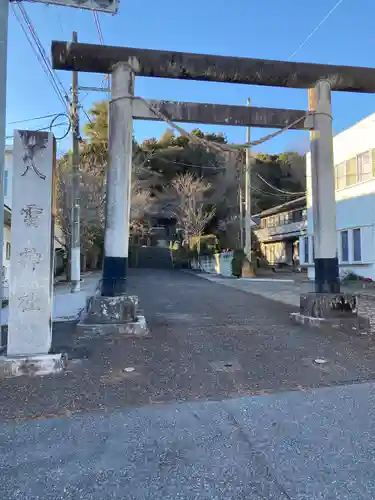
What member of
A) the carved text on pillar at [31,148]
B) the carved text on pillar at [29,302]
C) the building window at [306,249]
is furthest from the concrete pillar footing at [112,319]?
the building window at [306,249]

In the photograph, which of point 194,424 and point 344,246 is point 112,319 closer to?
point 194,424

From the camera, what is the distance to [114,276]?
7148 mm

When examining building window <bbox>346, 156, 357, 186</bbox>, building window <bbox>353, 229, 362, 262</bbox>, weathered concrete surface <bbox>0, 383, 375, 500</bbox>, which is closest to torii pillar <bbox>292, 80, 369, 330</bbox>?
weathered concrete surface <bbox>0, 383, 375, 500</bbox>

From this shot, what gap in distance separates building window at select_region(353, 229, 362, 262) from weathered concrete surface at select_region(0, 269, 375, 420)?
33.7 feet

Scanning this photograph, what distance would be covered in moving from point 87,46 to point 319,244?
5.60m

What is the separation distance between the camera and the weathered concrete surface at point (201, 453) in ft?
8.45

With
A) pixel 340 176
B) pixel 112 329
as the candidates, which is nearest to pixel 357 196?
pixel 340 176

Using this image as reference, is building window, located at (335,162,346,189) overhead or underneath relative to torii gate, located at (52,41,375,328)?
overhead

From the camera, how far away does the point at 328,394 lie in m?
4.26

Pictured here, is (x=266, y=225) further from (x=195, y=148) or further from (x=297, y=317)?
(x=297, y=317)

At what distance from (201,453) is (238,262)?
23.0 meters

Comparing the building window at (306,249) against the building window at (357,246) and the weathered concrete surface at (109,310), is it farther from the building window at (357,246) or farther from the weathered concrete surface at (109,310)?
the weathered concrete surface at (109,310)

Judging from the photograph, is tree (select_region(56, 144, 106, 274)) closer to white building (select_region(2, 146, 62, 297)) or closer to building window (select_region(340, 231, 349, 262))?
white building (select_region(2, 146, 62, 297))

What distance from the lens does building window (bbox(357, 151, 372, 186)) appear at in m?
16.4
